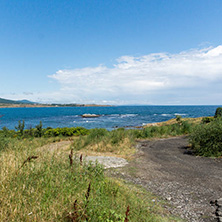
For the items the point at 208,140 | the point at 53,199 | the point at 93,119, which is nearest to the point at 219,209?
the point at 53,199

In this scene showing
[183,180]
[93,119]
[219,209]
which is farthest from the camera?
[93,119]

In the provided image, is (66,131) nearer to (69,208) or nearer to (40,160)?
(40,160)

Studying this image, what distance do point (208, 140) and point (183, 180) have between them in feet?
17.5

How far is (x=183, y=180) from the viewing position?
6566mm

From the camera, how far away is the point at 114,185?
471cm

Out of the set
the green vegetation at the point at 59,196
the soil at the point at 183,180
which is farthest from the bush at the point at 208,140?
the green vegetation at the point at 59,196

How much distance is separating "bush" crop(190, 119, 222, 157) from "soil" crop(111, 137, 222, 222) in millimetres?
793

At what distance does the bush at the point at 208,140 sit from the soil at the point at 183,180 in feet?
2.60

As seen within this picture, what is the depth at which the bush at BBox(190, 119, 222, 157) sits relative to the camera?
10.2 m

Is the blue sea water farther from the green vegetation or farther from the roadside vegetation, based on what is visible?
the roadside vegetation

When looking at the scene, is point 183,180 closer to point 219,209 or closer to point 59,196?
point 219,209

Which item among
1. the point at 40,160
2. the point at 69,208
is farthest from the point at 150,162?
the point at 69,208

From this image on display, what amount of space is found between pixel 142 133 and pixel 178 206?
44.0ft

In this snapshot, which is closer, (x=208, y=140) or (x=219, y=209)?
(x=219, y=209)
